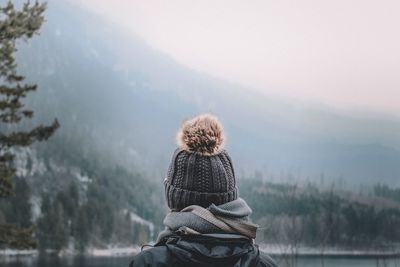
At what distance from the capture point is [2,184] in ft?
61.9

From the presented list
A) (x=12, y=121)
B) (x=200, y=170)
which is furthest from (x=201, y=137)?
(x=12, y=121)

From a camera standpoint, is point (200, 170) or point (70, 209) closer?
point (200, 170)

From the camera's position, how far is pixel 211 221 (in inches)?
111

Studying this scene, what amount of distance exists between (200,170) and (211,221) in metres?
0.23

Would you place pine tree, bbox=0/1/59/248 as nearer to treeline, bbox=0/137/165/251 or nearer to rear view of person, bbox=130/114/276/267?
rear view of person, bbox=130/114/276/267

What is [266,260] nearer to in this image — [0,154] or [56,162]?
[0,154]

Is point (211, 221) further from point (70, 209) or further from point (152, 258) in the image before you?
point (70, 209)

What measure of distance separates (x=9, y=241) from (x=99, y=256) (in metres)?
127

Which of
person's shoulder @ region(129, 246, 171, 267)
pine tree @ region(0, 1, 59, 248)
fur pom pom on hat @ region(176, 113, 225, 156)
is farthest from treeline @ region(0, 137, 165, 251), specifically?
person's shoulder @ region(129, 246, 171, 267)

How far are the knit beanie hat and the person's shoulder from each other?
0.25 meters

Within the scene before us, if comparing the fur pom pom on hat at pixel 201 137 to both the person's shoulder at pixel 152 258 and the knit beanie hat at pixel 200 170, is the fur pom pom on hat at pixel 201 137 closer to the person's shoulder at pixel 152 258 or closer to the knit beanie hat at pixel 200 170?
the knit beanie hat at pixel 200 170

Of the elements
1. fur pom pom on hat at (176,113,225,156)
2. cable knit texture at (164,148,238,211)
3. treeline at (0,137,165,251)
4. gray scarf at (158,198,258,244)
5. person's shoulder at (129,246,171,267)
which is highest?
fur pom pom on hat at (176,113,225,156)

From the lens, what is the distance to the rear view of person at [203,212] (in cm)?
276

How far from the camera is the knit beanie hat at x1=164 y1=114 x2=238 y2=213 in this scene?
2.93 metres
